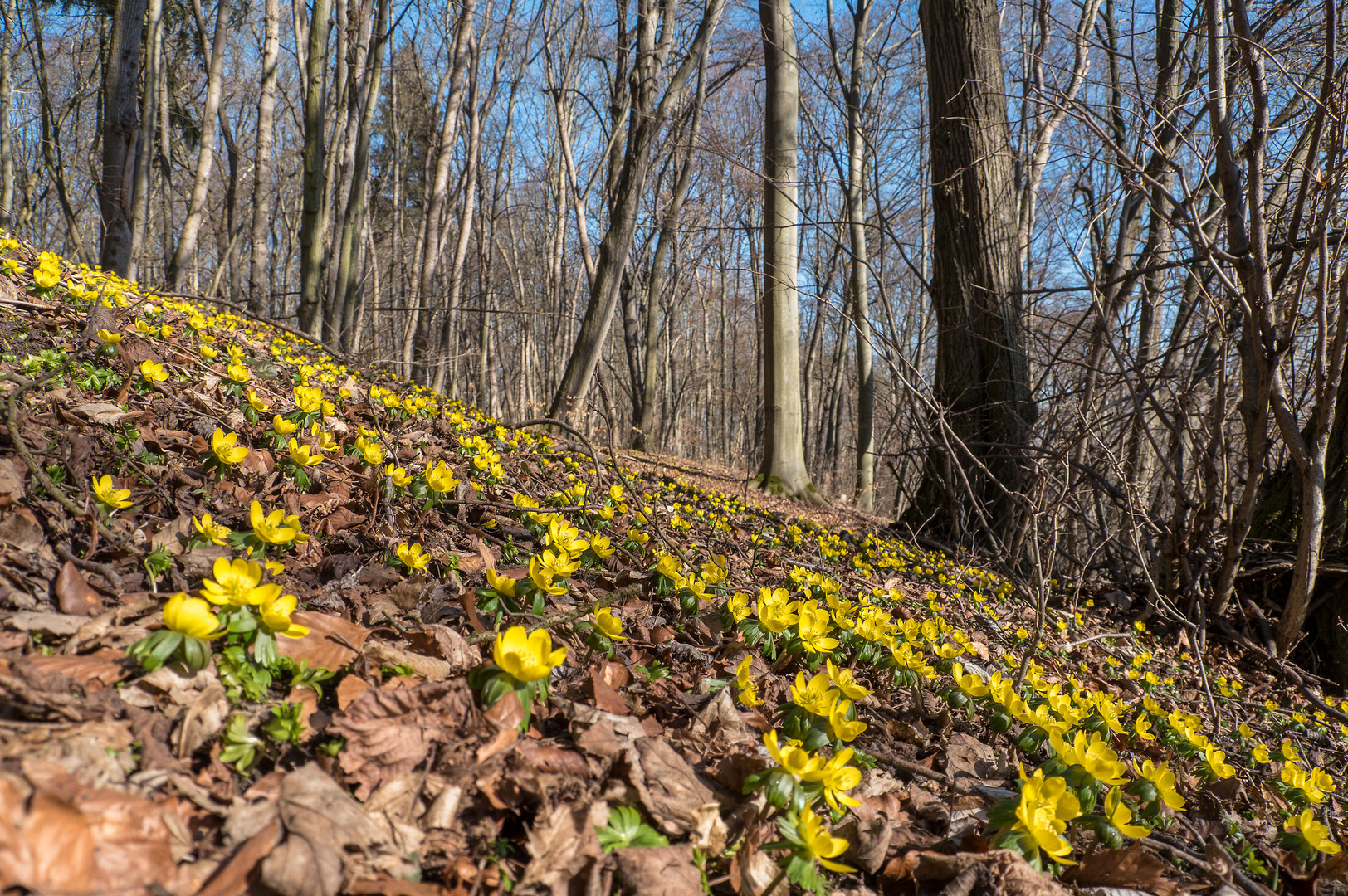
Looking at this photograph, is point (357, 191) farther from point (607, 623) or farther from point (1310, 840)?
point (1310, 840)

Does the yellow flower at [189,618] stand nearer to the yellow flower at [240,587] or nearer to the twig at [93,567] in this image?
the yellow flower at [240,587]

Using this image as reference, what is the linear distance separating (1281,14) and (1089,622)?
3637mm

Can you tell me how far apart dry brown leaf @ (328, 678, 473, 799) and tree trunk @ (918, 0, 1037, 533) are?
16.3 ft

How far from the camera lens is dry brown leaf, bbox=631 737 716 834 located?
122cm

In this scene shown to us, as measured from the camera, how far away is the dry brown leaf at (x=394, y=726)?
1.13 m

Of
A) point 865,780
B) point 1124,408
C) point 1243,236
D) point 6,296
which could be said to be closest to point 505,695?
point 865,780

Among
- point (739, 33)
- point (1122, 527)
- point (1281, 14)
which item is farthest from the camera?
point (739, 33)

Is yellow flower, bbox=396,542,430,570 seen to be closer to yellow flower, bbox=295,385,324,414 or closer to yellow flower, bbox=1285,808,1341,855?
yellow flower, bbox=295,385,324,414

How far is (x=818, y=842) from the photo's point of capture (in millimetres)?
1130

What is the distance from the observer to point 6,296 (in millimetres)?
3113

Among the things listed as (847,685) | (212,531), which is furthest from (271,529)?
(847,685)

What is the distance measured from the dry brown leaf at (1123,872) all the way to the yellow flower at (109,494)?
2.31 m

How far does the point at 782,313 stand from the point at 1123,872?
22.3 ft

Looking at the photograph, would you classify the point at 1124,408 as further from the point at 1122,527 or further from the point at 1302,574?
the point at 1302,574
